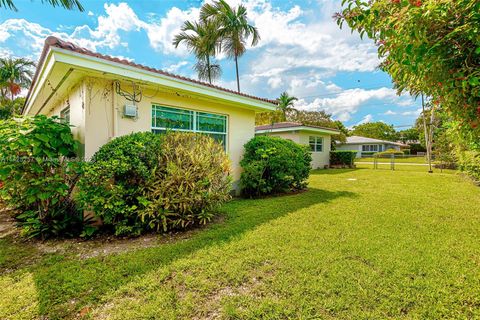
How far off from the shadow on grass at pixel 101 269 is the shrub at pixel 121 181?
89 cm

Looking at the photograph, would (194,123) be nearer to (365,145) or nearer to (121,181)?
(121,181)

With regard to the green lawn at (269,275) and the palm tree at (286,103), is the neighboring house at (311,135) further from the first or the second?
Answer: the palm tree at (286,103)

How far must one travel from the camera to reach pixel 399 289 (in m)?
2.64

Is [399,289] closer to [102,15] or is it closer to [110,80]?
[110,80]

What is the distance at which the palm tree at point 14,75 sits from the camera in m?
21.4

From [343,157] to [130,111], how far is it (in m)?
17.4

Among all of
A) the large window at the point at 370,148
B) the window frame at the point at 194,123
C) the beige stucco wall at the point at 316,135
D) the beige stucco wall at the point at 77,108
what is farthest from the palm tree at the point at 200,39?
the large window at the point at 370,148

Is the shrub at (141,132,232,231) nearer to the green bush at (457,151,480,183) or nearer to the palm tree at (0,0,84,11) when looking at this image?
the palm tree at (0,0,84,11)

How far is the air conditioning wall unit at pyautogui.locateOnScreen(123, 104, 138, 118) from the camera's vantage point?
5.42 meters

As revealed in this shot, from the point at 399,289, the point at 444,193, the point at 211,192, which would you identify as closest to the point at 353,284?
the point at 399,289

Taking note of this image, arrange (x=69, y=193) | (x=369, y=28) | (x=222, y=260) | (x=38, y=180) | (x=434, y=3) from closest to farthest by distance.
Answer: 1. (x=434, y=3)
2. (x=369, y=28)
3. (x=222, y=260)
4. (x=38, y=180)
5. (x=69, y=193)

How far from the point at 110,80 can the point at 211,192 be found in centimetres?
341

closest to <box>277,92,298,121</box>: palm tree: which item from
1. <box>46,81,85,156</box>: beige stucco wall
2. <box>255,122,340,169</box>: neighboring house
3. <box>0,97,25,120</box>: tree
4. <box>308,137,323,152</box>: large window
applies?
<box>255,122,340,169</box>: neighboring house

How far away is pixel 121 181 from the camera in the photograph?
444cm
